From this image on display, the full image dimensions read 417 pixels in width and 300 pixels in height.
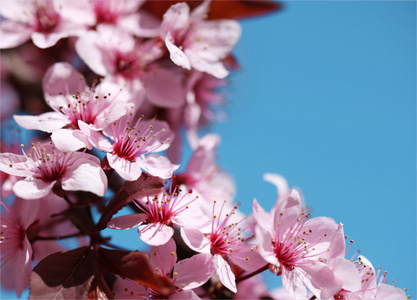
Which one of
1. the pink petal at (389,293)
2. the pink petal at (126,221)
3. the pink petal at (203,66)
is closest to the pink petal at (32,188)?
the pink petal at (126,221)

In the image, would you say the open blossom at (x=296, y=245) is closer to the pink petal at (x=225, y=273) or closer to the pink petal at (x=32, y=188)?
the pink petal at (x=225, y=273)

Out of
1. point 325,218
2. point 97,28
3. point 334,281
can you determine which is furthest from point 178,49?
point 334,281

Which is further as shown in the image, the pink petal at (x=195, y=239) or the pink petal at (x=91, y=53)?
the pink petal at (x=91, y=53)

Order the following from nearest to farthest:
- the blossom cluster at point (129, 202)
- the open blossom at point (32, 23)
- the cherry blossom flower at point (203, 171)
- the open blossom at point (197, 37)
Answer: the blossom cluster at point (129, 202) → the open blossom at point (197, 37) → the open blossom at point (32, 23) → the cherry blossom flower at point (203, 171)

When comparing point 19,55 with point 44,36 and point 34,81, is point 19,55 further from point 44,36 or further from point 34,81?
point 44,36

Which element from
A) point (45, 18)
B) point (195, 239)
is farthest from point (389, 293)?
point (45, 18)

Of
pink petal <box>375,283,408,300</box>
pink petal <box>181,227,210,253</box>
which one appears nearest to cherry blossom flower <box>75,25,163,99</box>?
pink petal <box>181,227,210,253</box>

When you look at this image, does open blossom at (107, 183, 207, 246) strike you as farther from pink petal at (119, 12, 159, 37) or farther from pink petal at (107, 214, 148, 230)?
pink petal at (119, 12, 159, 37)
